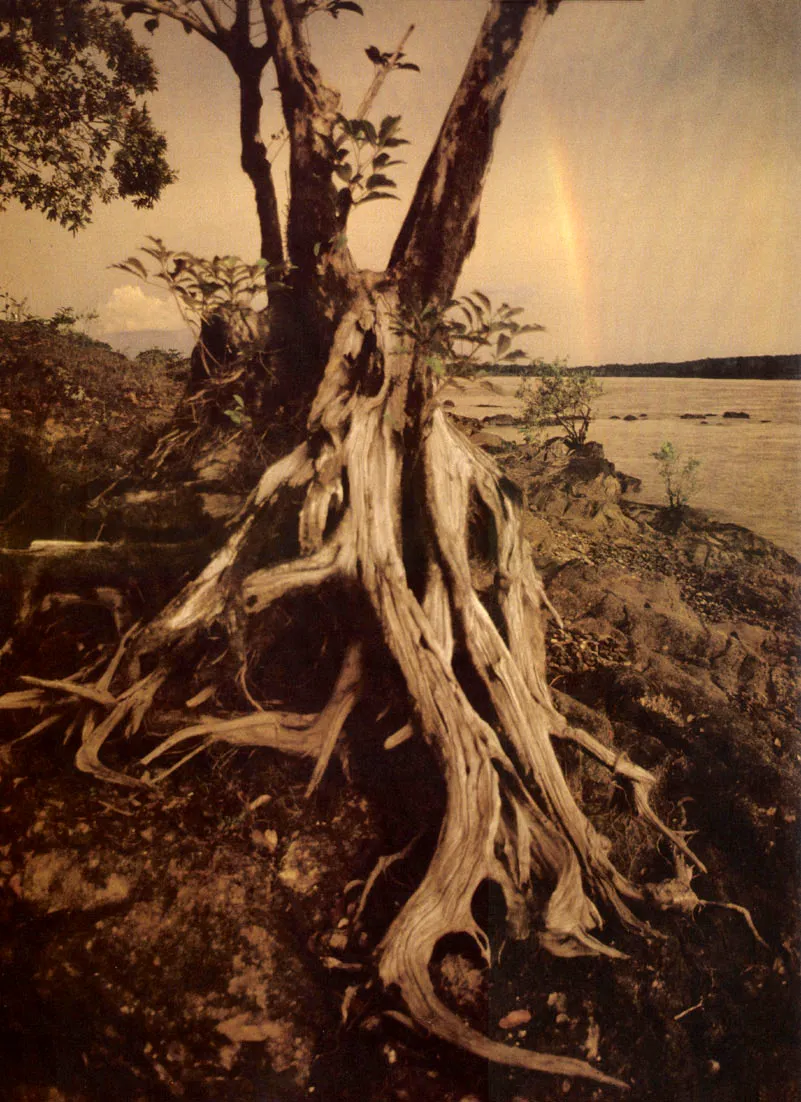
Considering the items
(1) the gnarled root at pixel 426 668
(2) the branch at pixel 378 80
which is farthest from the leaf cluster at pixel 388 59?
(1) the gnarled root at pixel 426 668

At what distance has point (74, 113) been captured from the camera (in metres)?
2.60

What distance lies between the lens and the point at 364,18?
232cm

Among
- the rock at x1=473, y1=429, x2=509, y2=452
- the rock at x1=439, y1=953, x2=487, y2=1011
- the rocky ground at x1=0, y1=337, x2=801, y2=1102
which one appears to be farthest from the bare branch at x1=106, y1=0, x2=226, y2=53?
the rock at x1=439, y1=953, x2=487, y2=1011

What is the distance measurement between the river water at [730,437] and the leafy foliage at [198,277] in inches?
40.2

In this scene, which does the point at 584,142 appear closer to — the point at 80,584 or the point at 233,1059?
the point at 80,584

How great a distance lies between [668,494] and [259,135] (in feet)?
8.31

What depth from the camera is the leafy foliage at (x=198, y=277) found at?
257 cm

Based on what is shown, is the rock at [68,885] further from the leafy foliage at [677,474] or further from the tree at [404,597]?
the leafy foliage at [677,474]

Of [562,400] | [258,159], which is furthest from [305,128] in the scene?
[562,400]

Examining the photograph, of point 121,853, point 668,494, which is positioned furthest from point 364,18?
point 121,853

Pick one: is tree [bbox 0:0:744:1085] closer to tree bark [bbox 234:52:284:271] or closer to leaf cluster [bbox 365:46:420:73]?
tree bark [bbox 234:52:284:271]

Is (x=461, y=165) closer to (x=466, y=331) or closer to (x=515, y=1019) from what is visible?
(x=466, y=331)

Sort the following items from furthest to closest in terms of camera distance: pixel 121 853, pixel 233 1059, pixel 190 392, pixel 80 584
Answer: pixel 190 392, pixel 80 584, pixel 121 853, pixel 233 1059

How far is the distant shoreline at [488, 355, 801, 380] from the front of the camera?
2399mm
